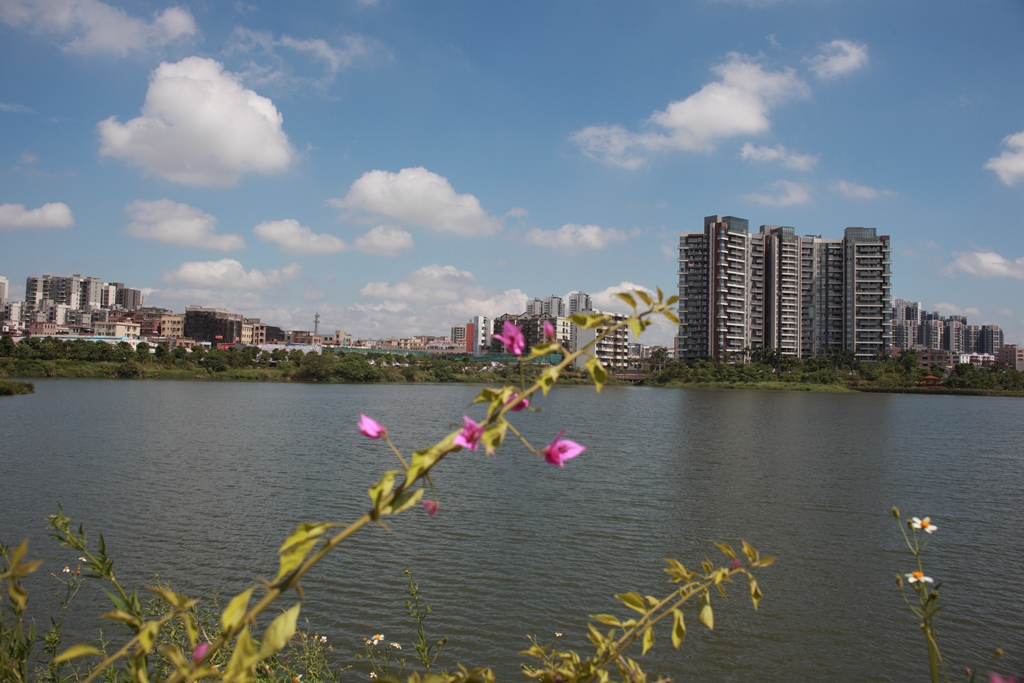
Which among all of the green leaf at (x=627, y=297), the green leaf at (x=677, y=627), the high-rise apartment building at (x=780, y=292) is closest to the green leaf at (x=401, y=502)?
the green leaf at (x=627, y=297)

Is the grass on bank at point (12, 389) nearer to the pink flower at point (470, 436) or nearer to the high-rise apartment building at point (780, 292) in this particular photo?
the pink flower at point (470, 436)

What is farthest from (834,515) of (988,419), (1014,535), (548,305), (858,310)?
(548,305)

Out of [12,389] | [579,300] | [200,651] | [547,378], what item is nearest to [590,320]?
[547,378]

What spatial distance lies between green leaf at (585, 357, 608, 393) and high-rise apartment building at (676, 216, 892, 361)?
86118 millimetres

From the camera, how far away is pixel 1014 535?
12.0m

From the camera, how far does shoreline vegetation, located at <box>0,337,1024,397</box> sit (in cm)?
6675

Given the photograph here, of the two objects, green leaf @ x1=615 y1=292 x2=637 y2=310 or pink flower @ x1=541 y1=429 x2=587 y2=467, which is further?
green leaf @ x1=615 y1=292 x2=637 y2=310

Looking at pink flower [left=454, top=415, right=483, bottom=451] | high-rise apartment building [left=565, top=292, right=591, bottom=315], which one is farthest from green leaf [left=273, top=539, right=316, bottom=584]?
high-rise apartment building [left=565, top=292, right=591, bottom=315]

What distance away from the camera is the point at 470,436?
3.56 feet

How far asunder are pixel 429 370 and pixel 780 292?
5218cm

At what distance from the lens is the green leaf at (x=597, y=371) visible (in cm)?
121

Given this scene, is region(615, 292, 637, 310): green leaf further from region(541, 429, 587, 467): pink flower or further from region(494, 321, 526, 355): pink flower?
region(541, 429, 587, 467): pink flower

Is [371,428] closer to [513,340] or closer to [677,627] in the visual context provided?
[513,340]

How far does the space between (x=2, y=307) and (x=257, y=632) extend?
190m
